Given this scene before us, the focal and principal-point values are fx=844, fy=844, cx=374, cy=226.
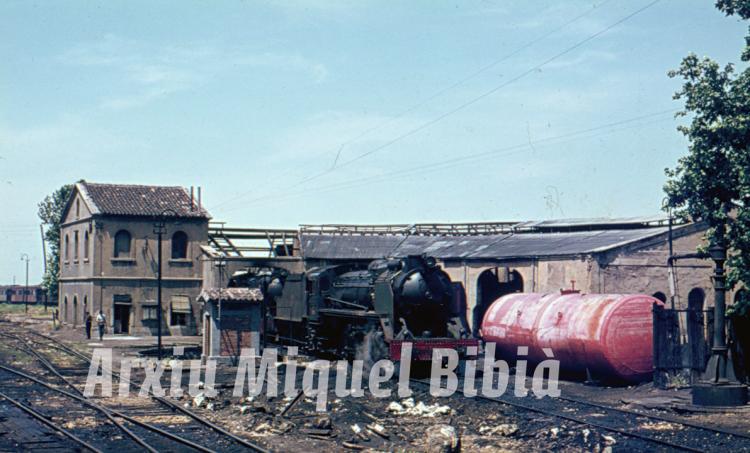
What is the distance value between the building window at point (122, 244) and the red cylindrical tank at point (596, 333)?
2724 cm

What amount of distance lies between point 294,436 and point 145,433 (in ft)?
8.35

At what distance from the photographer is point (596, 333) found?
20.2 m

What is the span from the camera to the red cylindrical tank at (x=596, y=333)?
20.2m

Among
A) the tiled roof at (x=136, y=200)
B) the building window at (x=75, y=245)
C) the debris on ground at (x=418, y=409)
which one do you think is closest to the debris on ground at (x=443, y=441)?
the debris on ground at (x=418, y=409)

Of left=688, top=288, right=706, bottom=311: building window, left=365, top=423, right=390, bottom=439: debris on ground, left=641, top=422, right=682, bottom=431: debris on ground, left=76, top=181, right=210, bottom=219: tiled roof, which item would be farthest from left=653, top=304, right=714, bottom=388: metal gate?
left=76, top=181, right=210, bottom=219: tiled roof

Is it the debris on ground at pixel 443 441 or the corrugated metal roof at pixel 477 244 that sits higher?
the corrugated metal roof at pixel 477 244

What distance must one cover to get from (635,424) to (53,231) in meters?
74.9

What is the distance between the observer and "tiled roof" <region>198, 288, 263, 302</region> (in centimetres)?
2625

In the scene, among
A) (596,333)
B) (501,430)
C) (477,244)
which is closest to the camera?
(501,430)

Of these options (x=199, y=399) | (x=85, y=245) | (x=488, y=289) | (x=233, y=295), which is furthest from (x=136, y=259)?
(x=199, y=399)

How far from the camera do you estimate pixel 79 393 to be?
64.2 ft

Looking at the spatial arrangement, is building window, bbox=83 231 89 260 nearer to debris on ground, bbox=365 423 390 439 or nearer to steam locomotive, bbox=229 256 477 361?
steam locomotive, bbox=229 256 477 361

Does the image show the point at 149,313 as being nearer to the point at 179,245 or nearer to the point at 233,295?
the point at 179,245

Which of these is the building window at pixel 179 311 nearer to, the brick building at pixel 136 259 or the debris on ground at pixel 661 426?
the brick building at pixel 136 259
